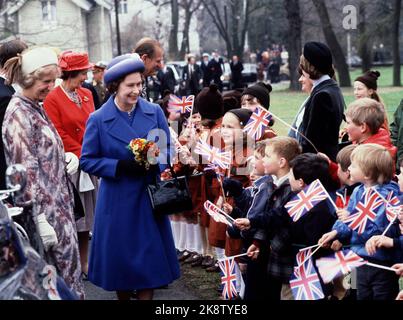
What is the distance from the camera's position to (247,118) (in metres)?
7.80

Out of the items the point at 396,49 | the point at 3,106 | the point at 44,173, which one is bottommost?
the point at 396,49

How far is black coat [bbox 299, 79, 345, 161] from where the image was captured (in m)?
7.01

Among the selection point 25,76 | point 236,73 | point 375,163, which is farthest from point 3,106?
point 236,73

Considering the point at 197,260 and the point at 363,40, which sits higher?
the point at 363,40

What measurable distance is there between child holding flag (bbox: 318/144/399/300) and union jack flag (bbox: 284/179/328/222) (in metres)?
0.19

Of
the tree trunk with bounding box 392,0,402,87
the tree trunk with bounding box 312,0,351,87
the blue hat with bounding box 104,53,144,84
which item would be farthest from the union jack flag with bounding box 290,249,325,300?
the tree trunk with bounding box 312,0,351,87

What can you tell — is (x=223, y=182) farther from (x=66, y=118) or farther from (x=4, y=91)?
(x=66, y=118)

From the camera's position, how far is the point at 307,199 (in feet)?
19.4

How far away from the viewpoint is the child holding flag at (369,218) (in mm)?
5770

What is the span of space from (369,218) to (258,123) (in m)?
1.78

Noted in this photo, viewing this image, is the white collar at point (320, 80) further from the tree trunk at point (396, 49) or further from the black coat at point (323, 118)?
the tree trunk at point (396, 49)

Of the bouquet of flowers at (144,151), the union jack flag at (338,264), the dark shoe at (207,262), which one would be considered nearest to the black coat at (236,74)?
the dark shoe at (207,262)
